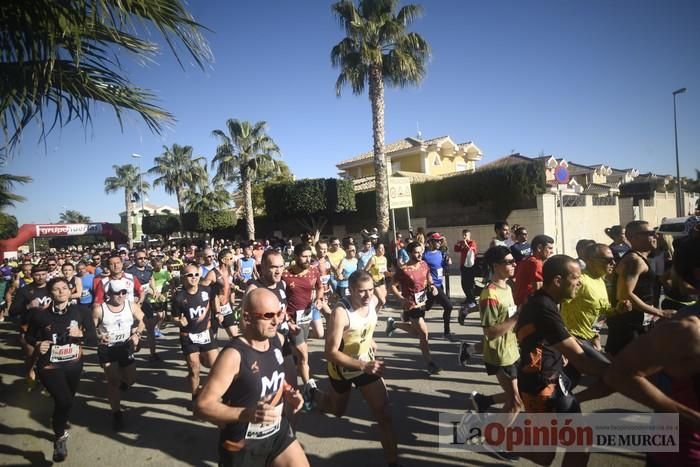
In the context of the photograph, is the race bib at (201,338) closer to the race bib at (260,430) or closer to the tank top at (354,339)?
the tank top at (354,339)

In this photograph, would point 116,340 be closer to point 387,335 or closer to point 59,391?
point 59,391

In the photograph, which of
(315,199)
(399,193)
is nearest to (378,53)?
(399,193)

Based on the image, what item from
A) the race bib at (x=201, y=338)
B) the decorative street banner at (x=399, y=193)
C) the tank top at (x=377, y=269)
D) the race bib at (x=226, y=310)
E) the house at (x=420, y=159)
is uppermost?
the house at (x=420, y=159)

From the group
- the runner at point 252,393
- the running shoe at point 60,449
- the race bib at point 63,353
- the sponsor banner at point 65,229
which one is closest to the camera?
the runner at point 252,393

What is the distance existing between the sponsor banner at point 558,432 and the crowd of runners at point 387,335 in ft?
0.23

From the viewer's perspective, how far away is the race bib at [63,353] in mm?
4012

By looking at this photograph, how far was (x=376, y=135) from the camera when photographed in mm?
16250

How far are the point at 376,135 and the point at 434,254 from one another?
9.79 meters

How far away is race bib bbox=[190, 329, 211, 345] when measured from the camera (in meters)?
4.85

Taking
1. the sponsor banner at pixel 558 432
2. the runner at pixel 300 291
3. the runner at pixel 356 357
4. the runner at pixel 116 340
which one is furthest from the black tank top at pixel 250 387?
the runner at pixel 116 340

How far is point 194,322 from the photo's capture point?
4875 millimetres

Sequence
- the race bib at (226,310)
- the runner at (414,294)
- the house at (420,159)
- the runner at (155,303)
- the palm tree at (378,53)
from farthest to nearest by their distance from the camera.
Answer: the house at (420,159), the palm tree at (378,53), the runner at (155,303), the race bib at (226,310), the runner at (414,294)

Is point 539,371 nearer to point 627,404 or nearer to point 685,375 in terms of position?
point 685,375

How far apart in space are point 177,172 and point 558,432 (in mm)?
39688
